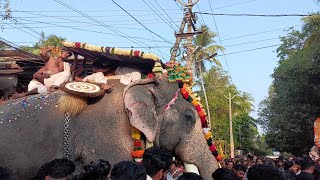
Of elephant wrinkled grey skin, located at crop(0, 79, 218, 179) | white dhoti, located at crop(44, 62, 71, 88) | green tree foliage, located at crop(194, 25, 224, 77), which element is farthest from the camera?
green tree foliage, located at crop(194, 25, 224, 77)

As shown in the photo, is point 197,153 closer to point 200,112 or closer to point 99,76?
point 200,112

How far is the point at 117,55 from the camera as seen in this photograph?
6.49m

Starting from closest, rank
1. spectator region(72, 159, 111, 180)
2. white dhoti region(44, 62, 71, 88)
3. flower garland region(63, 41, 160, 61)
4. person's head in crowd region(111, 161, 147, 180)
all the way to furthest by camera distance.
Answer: person's head in crowd region(111, 161, 147, 180), spectator region(72, 159, 111, 180), flower garland region(63, 41, 160, 61), white dhoti region(44, 62, 71, 88)

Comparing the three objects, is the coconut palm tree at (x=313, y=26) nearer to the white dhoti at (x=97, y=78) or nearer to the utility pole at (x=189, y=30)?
the utility pole at (x=189, y=30)

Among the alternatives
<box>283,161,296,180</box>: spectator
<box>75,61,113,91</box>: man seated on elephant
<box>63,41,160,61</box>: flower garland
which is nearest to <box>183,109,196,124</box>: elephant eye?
<box>63,41,160,61</box>: flower garland

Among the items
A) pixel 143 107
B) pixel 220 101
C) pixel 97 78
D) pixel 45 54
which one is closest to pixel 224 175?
pixel 143 107

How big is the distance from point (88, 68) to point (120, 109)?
3.95 ft

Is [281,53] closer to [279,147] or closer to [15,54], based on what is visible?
[279,147]

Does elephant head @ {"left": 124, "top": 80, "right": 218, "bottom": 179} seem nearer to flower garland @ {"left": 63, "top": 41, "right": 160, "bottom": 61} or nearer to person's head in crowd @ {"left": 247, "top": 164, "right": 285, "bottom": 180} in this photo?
flower garland @ {"left": 63, "top": 41, "right": 160, "bottom": 61}

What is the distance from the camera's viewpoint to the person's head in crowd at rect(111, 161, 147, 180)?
3262mm

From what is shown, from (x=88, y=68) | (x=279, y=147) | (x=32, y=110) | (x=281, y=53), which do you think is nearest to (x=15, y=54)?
(x=88, y=68)

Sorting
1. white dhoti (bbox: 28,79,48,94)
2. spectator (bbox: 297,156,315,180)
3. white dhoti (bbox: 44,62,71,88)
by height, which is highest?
white dhoti (bbox: 44,62,71,88)

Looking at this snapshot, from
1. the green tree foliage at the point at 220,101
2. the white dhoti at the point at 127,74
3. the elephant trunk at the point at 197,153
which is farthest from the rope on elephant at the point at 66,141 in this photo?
the green tree foliage at the point at 220,101

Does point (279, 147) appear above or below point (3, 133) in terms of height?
below
